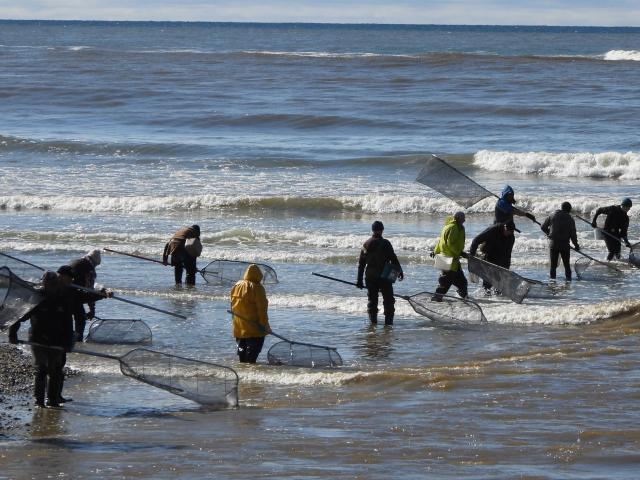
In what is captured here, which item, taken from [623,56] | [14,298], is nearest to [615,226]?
[14,298]

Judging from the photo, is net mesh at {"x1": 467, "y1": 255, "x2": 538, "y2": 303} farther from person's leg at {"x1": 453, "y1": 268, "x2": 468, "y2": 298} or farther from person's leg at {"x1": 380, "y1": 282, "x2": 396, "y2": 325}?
person's leg at {"x1": 380, "y1": 282, "x2": 396, "y2": 325}

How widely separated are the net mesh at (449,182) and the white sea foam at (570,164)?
560 inches

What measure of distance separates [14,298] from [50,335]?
59 centimetres

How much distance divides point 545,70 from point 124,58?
Answer: 105 feet

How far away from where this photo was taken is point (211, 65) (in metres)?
73.5

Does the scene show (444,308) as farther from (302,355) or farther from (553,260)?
(553,260)

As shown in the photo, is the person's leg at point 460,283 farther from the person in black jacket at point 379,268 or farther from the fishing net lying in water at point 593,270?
the fishing net lying in water at point 593,270

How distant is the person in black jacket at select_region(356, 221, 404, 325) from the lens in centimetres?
1454

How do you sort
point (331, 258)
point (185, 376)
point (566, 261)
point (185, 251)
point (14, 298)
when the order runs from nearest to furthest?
point (14, 298) → point (185, 376) → point (185, 251) → point (566, 261) → point (331, 258)

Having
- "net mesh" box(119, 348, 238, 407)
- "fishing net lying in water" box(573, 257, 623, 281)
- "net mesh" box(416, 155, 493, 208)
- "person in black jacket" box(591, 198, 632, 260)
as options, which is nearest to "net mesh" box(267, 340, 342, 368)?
"net mesh" box(119, 348, 238, 407)

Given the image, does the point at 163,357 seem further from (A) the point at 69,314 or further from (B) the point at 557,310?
(B) the point at 557,310

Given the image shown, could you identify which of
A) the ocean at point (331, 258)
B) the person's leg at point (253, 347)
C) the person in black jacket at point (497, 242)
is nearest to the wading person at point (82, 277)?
the ocean at point (331, 258)

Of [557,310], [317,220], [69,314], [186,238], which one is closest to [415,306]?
[557,310]

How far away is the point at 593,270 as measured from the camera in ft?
59.8
